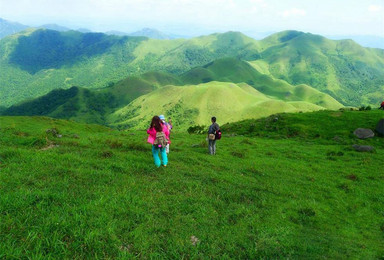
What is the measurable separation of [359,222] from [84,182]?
1252cm

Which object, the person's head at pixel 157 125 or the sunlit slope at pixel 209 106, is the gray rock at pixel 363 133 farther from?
the sunlit slope at pixel 209 106

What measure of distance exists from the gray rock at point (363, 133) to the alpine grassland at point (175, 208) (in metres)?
16.4

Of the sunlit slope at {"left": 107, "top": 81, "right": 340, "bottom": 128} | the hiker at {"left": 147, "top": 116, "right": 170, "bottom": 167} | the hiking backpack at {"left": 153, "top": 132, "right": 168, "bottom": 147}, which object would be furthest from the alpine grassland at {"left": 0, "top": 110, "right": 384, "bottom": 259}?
the sunlit slope at {"left": 107, "top": 81, "right": 340, "bottom": 128}

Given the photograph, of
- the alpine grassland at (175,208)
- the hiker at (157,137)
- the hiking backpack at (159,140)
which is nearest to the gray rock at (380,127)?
the alpine grassland at (175,208)

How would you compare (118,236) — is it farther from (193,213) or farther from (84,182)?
(84,182)

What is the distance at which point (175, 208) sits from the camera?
838 cm

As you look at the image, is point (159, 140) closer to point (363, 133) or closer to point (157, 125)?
point (157, 125)

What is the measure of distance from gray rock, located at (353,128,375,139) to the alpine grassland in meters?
16.4

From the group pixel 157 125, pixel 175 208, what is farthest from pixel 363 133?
pixel 175 208

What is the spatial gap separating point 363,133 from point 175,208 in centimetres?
3187

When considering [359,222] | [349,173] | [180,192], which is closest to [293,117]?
[349,173]

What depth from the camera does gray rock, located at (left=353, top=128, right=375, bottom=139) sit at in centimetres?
2900

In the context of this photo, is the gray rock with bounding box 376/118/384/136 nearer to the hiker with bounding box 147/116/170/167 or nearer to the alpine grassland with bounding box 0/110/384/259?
the alpine grassland with bounding box 0/110/384/259

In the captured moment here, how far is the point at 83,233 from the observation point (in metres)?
A: 6.09
